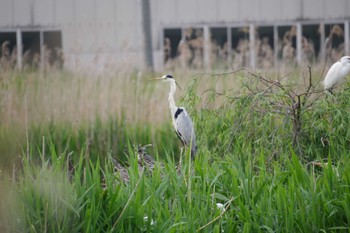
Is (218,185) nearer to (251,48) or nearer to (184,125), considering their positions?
(184,125)

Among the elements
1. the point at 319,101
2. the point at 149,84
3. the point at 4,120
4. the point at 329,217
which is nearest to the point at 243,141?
the point at 319,101

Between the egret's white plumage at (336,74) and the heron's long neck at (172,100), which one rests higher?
the egret's white plumage at (336,74)

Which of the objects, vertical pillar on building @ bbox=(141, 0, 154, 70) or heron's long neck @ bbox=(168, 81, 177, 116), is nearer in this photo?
heron's long neck @ bbox=(168, 81, 177, 116)

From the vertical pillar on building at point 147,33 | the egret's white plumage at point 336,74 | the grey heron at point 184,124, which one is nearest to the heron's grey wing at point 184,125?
the grey heron at point 184,124

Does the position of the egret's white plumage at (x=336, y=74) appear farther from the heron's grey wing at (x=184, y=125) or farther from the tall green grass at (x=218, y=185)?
the heron's grey wing at (x=184, y=125)

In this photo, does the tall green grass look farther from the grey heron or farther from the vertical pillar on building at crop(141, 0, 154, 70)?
the vertical pillar on building at crop(141, 0, 154, 70)

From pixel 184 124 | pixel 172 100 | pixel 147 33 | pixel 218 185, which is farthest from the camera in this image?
pixel 147 33

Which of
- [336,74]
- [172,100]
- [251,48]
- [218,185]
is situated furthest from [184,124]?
[251,48]

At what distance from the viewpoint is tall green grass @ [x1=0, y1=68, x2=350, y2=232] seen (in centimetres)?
422

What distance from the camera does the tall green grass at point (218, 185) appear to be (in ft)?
13.9

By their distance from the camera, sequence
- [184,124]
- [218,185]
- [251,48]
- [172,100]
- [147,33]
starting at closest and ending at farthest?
1. [218,185]
2. [184,124]
3. [172,100]
4. [251,48]
5. [147,33]

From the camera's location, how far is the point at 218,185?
5.02m

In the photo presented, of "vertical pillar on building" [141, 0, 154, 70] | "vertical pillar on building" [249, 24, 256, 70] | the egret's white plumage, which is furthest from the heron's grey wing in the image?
"vertical pillar on building" [141, 0, 154, 70]

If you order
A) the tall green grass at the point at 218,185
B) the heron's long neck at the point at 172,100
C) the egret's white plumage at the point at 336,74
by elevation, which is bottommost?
the tall green grass at the point at 218,185
